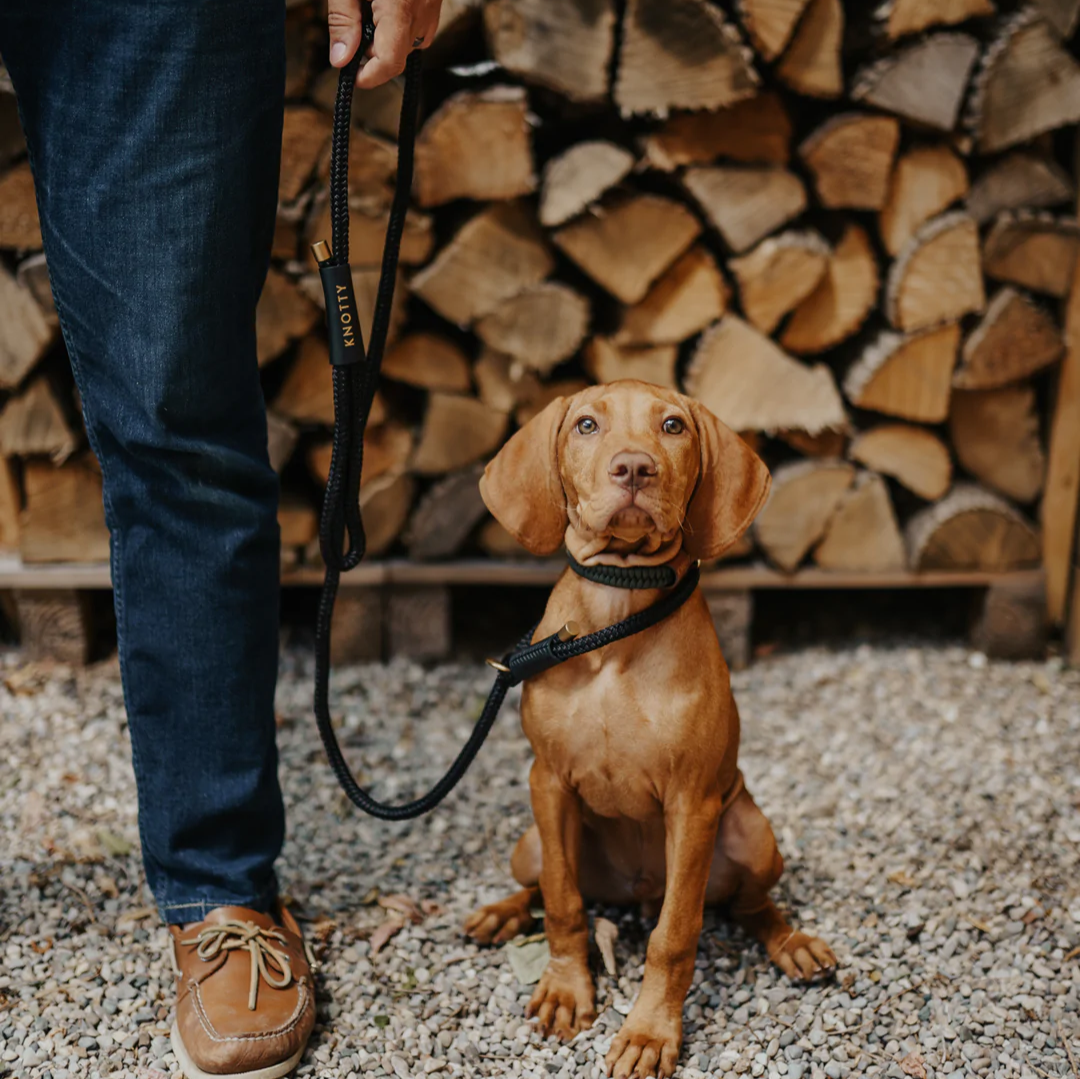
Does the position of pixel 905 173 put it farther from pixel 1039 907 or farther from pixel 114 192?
pixel 114 192

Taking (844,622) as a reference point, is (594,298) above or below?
above

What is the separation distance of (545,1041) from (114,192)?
155 cm

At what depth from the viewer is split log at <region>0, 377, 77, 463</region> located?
9.73ft

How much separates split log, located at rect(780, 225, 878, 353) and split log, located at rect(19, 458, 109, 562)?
78.8 inches

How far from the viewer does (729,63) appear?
8.77 feet

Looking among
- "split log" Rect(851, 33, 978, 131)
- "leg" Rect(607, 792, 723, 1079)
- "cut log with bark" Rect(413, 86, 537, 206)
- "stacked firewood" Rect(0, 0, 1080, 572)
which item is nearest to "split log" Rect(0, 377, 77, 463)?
"stacked firewood" Rect(0, 0, 1080, 572)

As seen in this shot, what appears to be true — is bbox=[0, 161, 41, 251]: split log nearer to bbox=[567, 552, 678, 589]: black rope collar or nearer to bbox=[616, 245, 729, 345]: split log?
bbox=[616, 245, 729, 345]: split log

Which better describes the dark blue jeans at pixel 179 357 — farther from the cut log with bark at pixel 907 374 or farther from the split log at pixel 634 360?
the cut log with bark at pixel 907 374

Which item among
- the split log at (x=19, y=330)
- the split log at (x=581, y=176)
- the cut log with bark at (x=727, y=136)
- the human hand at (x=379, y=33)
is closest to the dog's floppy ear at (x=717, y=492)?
the human hand at (x=379, y=33)

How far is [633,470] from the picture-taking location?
1.63 metres

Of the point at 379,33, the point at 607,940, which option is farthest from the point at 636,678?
the point at 379,33

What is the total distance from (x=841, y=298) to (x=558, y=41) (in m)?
1.02

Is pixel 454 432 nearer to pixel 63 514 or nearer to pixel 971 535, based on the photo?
pixel 63 514

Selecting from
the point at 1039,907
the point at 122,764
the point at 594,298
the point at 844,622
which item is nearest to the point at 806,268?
the point at 594,298
